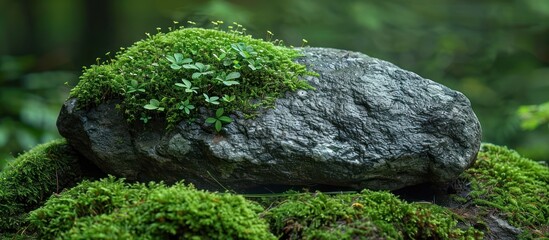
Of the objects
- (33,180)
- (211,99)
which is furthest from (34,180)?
(211,99)

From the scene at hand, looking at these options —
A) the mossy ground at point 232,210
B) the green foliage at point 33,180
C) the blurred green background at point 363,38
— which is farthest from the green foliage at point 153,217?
the blurred green background at point 363,38

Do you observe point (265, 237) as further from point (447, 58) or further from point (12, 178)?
point (447, 58)

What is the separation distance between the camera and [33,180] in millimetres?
3238

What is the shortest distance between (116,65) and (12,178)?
3.19 feet

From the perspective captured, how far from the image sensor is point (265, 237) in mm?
2332

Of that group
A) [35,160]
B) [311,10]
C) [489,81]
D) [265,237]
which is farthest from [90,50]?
[265,237]

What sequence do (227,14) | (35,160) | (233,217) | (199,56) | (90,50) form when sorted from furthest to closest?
(90,50) < (227,14) < (35,160) < (199,56) < (233,217)

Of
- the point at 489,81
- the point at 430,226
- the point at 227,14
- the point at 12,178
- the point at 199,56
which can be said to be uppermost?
the point at 489,81

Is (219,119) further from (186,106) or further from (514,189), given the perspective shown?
(514,189)

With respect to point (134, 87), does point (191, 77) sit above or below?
above

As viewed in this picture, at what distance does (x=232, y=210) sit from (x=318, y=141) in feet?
2.36

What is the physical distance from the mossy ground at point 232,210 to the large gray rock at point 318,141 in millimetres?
167

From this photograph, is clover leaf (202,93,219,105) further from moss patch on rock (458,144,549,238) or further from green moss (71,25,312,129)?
moss patch on rock (458,144,549,238)

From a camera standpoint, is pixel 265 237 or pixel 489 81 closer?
pixel 265 237
